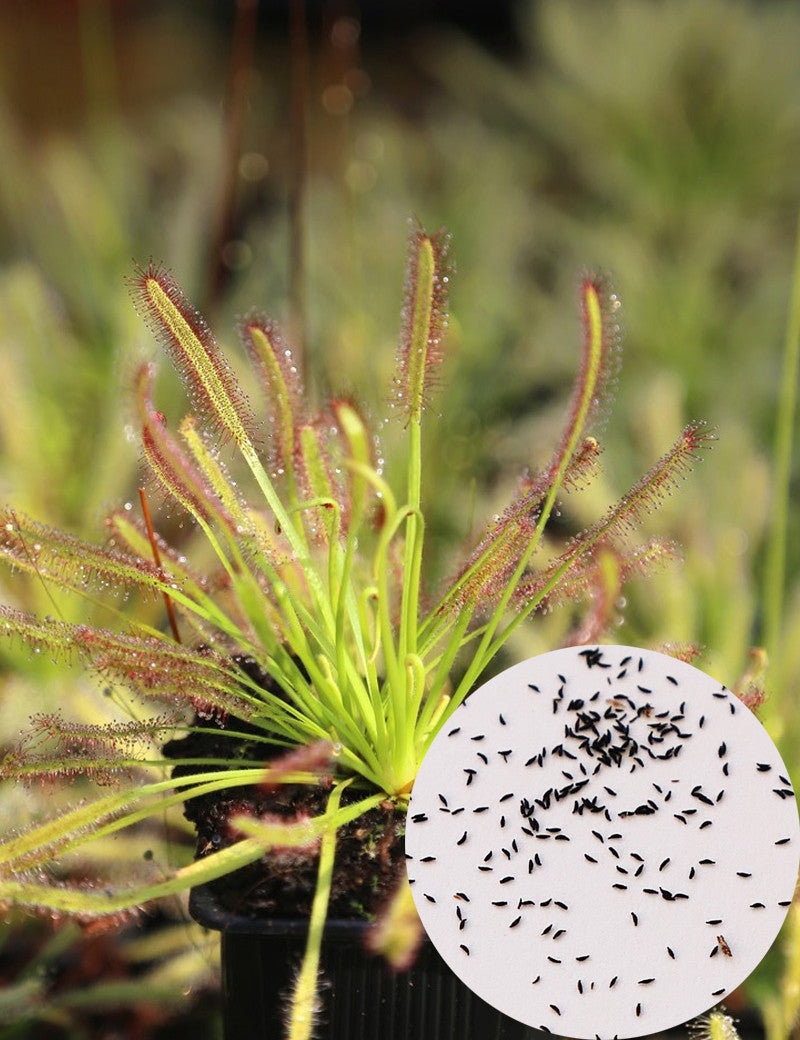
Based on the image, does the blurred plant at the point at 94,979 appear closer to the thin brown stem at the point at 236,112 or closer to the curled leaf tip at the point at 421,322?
the curled leaf tip at the point at 421,322

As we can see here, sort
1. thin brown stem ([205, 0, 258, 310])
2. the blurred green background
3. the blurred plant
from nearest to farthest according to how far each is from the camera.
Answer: the blurred plant < the blurred green background < thin brown stem ([205, 0, 258, 310])

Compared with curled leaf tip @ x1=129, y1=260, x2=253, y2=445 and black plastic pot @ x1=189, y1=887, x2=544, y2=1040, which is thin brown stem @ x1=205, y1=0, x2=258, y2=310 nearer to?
curled leaf tip @ x1=129, y1=260, x2=253, y2=445

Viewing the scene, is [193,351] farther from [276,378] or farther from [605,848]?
[605,848]

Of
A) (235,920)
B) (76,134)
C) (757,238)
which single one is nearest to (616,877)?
(235,920)

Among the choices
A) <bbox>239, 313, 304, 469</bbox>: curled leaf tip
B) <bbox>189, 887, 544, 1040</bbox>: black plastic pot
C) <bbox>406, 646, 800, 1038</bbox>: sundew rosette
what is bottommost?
<bbox>189, 887, 544, 1040</bbox>: black plastic pot

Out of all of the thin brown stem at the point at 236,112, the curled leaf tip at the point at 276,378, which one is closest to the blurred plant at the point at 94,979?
the curled leaf tip at the point at 276,378

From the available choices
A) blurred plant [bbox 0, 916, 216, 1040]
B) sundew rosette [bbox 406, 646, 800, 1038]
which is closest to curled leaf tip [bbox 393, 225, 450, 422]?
sundew rosette [bbox 406, 646, 800, 1038]

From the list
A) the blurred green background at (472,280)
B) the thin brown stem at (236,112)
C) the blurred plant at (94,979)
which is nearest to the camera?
the blurred plant at (94,979)

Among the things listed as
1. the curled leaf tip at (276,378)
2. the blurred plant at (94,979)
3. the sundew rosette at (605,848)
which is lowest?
the blurred plant at (94,979)

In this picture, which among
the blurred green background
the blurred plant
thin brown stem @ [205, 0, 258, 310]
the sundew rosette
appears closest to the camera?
the sundew rosette
